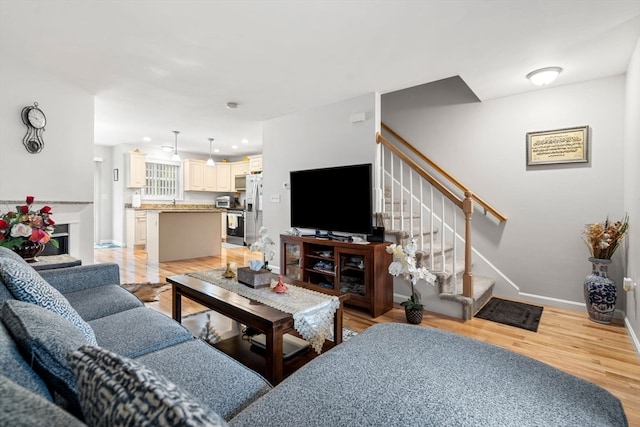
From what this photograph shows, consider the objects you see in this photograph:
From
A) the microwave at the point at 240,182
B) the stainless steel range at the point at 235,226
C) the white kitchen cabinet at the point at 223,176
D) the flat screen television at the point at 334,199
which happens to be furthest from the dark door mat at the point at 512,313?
the white kitchen cabinet at the point at 223,176

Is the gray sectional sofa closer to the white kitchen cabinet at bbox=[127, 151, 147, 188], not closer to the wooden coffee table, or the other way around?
the wooden coffee table

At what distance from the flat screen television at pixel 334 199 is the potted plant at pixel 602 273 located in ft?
6.83

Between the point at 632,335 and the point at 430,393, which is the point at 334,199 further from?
the point at 632,335

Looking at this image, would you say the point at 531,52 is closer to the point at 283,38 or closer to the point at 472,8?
the point at 472,8

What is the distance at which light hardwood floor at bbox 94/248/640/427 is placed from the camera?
196cm

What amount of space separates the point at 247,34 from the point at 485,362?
267 centimetres

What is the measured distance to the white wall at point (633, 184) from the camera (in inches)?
93.4

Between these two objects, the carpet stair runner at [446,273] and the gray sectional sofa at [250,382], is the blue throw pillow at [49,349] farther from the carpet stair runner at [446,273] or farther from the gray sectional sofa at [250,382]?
the carpet stair runner at [446,273]

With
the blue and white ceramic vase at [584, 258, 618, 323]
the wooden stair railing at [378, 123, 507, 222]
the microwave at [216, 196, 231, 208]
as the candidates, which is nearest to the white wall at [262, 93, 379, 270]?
the wooden stair railing at [378, 123, 507, 222]

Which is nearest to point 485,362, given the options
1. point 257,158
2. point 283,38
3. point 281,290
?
point 281,290

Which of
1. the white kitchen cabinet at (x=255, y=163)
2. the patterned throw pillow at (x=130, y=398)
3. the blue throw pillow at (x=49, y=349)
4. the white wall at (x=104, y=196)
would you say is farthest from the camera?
the white kitchen cabinet at (x=255, y=163)

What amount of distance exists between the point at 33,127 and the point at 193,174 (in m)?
4.71

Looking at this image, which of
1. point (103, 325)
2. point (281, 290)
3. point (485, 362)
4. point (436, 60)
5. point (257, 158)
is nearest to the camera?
point (485, 362)

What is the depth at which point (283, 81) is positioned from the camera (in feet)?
11.1
